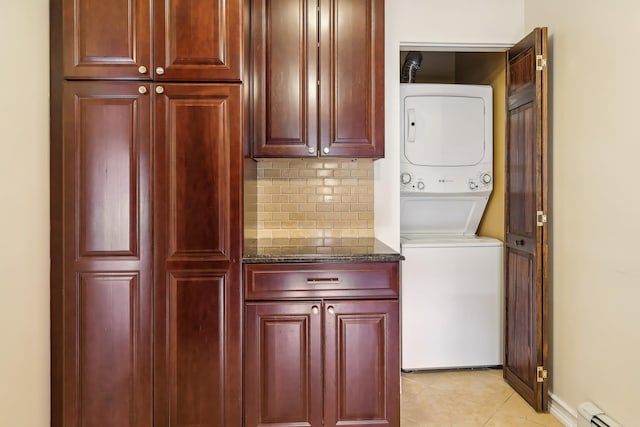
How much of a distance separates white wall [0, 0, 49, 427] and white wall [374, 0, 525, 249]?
5.72ft

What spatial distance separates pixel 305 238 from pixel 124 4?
4.90 ft

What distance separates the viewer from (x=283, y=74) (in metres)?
2.05

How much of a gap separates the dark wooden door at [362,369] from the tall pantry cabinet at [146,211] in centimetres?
43

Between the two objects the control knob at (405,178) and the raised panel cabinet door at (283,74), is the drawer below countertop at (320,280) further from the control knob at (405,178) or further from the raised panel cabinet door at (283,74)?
the control knob at (405,178)

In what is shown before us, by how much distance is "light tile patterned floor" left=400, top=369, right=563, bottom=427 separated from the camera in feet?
6.95

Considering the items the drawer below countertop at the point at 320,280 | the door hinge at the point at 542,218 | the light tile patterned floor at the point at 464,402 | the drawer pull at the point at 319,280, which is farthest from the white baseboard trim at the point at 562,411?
the drawer pull at the point at 319,280

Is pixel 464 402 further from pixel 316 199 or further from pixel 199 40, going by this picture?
pixel 199 40

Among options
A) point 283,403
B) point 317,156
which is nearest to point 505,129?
point 317,156

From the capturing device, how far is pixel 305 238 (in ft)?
7.92

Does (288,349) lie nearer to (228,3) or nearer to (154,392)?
(154,392)

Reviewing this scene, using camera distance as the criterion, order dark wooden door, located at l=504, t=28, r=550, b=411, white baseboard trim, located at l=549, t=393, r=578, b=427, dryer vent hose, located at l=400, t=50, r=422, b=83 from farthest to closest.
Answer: dryer vent hose, located at l=400, t=50, r=422, b=83
dark wooden door, located at l=504, t=28, r=550, b=411
white baseboard trim, located at l=549, t=393, r=578, b=427

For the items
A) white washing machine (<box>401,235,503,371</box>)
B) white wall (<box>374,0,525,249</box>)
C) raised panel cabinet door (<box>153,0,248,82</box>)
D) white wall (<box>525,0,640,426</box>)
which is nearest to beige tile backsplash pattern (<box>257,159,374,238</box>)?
white wall (<box>374,0,525,249</box>)

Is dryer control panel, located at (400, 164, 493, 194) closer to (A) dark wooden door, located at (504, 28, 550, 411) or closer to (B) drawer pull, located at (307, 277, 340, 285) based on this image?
(A) dark wooden door, located at (504, 28, 550, 411)

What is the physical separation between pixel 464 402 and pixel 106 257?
6.92ft
